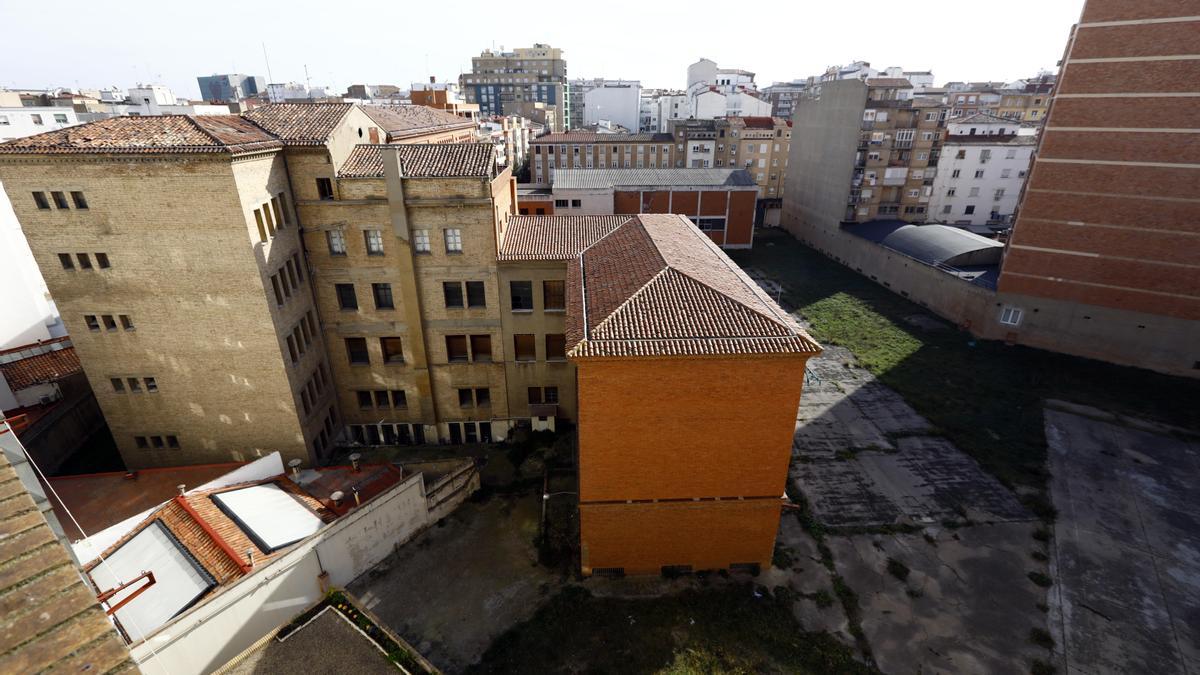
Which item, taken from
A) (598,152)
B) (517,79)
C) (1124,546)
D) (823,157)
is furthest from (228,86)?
(1124,546)

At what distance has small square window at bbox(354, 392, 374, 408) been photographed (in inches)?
1159

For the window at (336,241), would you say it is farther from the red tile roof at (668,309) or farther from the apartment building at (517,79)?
the apartment building at (517,79)

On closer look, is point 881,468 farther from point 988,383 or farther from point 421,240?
point 421,240

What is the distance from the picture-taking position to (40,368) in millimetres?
29438

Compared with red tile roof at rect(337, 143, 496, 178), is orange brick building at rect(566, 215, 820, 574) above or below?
below

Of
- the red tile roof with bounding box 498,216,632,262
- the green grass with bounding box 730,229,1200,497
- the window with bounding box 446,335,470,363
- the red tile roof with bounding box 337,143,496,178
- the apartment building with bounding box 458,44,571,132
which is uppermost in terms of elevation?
the apartment building with bounding box 458,44,571,132

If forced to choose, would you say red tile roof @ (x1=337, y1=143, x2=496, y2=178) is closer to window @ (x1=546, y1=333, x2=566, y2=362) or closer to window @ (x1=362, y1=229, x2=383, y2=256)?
window @ (x1=362, y1=229, x2=383, y2=256)

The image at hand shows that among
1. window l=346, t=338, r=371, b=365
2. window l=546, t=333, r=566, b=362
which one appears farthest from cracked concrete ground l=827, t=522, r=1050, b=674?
window l=346, t=338, r=371, b=365

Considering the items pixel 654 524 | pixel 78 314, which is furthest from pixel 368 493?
pixel 78 314

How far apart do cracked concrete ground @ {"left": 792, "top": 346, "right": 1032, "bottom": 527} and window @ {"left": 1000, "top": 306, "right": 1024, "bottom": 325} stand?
13.5 meters

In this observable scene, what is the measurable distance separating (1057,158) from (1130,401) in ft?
53.5

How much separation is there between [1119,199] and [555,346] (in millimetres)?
37555

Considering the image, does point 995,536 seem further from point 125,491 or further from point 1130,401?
point 125,491

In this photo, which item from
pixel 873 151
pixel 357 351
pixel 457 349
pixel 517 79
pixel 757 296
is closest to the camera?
pixel 757 296
